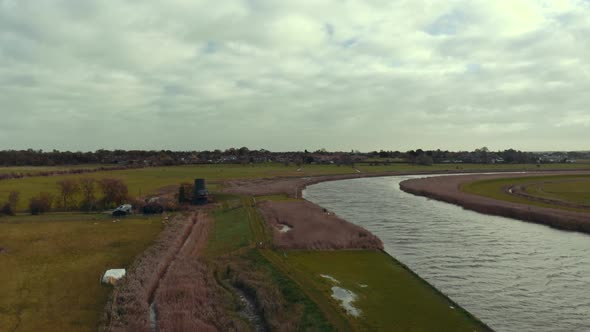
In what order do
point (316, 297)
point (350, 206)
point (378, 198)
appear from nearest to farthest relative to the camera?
1. point (316, 297)
2. point (350, 206)
3. point (378, 198)

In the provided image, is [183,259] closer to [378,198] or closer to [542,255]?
[542,255]

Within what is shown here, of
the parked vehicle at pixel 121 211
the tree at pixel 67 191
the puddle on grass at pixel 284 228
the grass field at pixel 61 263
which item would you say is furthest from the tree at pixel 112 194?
the puddle on grass at pixel 284 228

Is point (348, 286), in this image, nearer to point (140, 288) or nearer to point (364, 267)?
point (364, 267)

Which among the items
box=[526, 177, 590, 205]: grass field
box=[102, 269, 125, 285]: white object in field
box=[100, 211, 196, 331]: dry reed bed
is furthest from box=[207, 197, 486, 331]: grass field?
box=[526, 177, 590, 205]: grass field

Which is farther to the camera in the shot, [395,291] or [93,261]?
[93,261]

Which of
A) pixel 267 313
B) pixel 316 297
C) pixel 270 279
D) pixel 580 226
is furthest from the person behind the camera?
pixel 580 226

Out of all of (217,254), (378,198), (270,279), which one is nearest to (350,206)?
(378,198)
